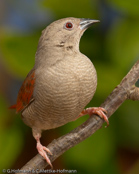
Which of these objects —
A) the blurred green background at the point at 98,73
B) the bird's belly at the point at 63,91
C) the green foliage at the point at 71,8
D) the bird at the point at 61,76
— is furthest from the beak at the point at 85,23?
the green foliage at the point at 71,8

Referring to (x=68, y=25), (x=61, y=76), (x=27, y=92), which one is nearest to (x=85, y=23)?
(x=68, y=25)

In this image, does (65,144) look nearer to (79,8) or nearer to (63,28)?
(63,28)

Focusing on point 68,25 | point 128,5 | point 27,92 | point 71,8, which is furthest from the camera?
point 71,8

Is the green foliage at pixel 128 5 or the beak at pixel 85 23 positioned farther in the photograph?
the green foliage at pixel 128 5

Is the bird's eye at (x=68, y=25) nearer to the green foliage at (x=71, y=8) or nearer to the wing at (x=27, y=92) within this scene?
the wing at (x=27, y=92)

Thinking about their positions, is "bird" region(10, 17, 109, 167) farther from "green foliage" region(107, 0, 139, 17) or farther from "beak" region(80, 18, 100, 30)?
"green foliage" region(107, 0, 139, 17)

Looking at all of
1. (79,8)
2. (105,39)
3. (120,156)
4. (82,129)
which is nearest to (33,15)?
(79,8)

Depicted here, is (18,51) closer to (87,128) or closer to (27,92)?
(27,92)

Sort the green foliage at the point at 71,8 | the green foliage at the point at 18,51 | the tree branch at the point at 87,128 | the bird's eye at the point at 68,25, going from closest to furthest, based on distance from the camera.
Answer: the tree branch at the point at 87,128
the bird's eye at the point at 68,25
the green foliage at the point at 18,51
the green foliage at the point at 71,8
